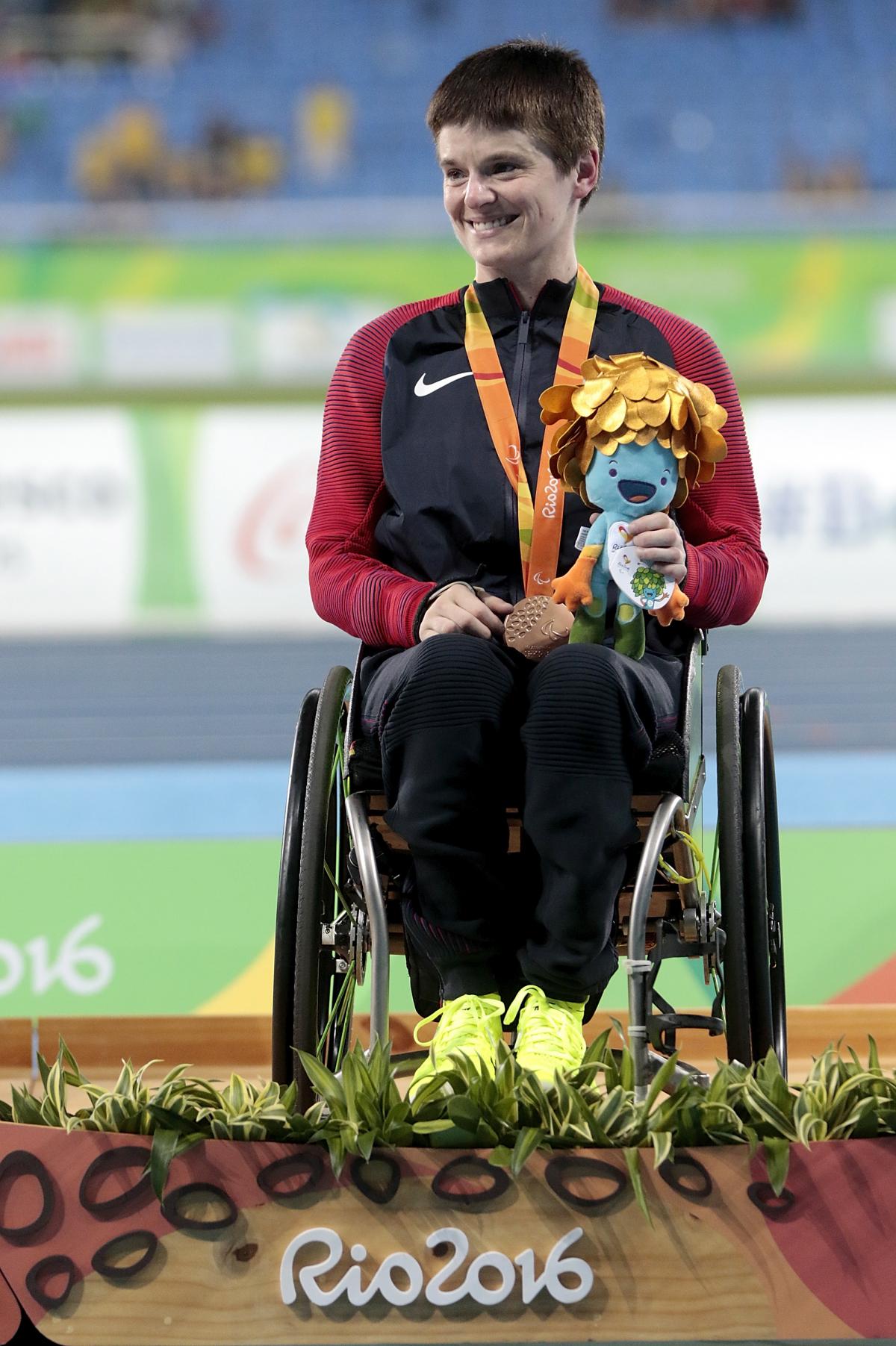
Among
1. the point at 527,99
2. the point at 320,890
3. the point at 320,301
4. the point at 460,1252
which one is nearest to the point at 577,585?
the point at 320,890

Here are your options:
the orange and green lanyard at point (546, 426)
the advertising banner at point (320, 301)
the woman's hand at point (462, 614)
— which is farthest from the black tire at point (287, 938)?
the advertising banner at point (320, 301)

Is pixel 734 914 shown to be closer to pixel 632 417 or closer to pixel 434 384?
pixel 632 417

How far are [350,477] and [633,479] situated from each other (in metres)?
0.45

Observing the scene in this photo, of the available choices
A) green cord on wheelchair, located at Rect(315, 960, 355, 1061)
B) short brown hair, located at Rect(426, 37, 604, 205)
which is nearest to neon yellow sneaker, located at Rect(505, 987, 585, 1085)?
green cord on wheelchair, located at Rect(315, 960, 355, 1061)

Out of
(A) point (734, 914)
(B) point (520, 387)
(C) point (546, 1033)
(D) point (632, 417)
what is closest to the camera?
(C) point (546, 1033)

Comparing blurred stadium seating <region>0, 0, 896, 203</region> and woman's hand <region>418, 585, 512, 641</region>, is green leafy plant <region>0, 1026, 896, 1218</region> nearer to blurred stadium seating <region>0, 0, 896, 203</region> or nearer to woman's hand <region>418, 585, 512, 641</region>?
woman's hand <region>418, 585, 512, 641</region>

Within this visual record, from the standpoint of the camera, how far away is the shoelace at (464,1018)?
5.35 ft

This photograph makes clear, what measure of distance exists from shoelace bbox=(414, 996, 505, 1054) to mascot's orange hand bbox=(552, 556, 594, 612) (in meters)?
0.44

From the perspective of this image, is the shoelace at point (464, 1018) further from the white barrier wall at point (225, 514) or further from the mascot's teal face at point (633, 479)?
the white barrier wall at point (225, 514)

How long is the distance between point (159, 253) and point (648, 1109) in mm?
6891

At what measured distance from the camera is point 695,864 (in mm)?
1914

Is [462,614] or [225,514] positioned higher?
[462,614]

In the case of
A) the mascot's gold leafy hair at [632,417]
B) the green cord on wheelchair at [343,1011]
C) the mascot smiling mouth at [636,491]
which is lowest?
the green cord on wheelchair at [343,1011]

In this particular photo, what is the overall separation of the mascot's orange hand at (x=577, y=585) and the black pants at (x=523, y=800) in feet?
0.27
